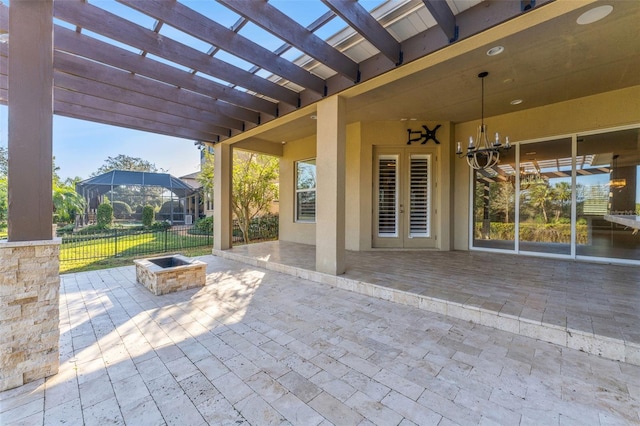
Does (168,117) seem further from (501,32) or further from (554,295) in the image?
(554,295)

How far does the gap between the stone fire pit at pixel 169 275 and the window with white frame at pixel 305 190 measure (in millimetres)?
4012

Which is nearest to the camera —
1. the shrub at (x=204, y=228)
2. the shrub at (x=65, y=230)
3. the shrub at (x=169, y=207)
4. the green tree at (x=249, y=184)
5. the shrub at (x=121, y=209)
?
the green tree at (x=249, y=184)

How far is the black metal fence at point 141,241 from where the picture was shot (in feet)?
23.3

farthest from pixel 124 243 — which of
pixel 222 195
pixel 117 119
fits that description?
pixel 117 119

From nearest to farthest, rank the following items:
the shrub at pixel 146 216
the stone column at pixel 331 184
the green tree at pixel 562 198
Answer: the stone column at pixel 331 184, the green tree at pixel 562 198, the shrub at pixel 146 216

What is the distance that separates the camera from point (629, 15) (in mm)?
2674

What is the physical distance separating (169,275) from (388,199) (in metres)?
4.79

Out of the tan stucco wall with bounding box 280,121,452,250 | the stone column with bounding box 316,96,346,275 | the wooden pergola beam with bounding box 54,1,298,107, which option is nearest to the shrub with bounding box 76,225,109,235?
the wooden pergola beam with bounding box 54,1,298,107

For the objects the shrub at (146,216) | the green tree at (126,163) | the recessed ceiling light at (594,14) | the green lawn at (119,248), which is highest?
the green tree at (126,163)

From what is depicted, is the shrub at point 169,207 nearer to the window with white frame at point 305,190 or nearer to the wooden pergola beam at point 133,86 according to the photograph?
the window with white frame at point 305,190

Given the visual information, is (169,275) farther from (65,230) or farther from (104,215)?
(104,215)

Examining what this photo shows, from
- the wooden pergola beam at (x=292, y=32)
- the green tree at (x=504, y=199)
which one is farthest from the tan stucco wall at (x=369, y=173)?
the wooden pergola beam at (x=292, y=32)

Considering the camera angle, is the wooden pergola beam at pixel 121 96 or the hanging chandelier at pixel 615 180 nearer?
the wooden pergola beam at pixel 121 96

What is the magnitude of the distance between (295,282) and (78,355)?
2686 millimetres
